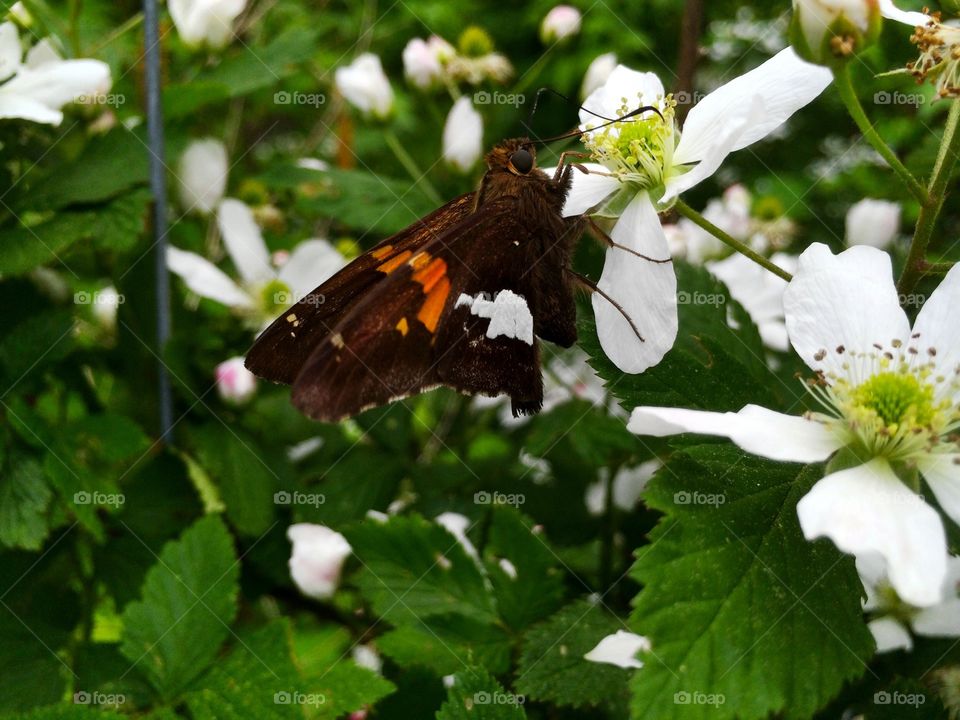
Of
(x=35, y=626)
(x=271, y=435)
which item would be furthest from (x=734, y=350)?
(x=35, y=626)

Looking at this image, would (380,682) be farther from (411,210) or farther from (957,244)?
(957,244)

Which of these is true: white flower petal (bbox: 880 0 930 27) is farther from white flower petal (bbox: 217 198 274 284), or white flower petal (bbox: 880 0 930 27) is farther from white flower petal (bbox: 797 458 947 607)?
white flower petal (bbox: 217 198 274 284)

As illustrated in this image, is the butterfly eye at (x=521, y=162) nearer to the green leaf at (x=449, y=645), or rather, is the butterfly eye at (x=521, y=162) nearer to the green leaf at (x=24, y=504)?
the green leaf at (x=449, y=645)

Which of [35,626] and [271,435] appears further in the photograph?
[271,435]

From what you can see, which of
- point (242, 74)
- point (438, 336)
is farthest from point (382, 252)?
point (242, 74)

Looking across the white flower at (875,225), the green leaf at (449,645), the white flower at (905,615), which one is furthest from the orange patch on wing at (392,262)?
the white flower at (875,225)

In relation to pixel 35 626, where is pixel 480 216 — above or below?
above
